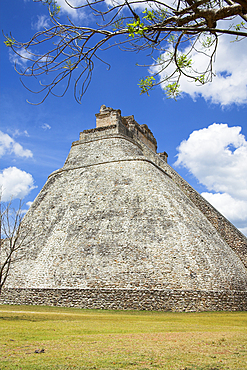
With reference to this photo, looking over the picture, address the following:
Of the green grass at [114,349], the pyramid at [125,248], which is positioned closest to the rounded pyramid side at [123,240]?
the pyramid at [125,248]

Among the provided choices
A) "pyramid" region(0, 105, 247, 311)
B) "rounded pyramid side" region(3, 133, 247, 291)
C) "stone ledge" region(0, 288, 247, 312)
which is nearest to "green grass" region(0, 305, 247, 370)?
"stone ledge" region(0, 288, 247, 312)

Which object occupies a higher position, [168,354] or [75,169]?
[75,169]

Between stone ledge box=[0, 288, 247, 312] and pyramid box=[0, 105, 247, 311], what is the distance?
5cm

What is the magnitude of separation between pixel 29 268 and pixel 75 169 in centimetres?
904

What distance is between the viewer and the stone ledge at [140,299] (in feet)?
45.6

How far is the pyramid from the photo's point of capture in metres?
14.4

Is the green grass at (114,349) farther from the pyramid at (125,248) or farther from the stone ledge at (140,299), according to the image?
the pyramid at (125,248)

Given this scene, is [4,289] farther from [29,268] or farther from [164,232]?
[164,232]

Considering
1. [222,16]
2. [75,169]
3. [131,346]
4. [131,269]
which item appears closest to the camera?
[222,16]

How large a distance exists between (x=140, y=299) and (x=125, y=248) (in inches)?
112

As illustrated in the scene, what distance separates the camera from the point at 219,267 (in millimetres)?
16094

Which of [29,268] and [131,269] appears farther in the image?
[29,268]

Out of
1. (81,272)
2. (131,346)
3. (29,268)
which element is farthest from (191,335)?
(29,268)

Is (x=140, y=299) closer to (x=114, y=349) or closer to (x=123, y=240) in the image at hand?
(x=123, y=240)
